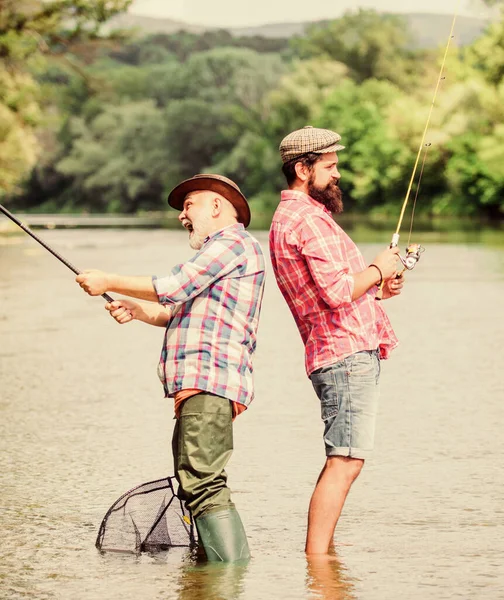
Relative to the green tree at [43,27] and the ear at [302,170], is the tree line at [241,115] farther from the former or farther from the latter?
the ear at [302,170]

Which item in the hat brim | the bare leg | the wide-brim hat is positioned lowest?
the bare leg

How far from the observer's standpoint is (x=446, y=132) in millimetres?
69875

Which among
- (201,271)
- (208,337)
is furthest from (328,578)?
(201,271)

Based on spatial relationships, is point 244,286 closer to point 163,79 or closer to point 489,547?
A: point 489,547

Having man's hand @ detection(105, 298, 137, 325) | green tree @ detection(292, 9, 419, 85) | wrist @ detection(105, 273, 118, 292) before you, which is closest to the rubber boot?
man's hand @ detection(105, 298, 137, 325)

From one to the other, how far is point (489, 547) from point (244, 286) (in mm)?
1494

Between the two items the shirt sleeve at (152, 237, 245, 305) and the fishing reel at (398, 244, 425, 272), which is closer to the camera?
the shirt sleeve at (152, 237, 245, 305)

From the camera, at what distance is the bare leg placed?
5.77 m

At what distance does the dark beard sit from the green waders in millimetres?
889

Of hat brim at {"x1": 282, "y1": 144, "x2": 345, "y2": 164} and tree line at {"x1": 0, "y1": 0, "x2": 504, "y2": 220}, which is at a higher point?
tree line at {"x1": 0, "y1": 0, "x2": 504, "y2": 220}

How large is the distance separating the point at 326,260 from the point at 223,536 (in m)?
1.11

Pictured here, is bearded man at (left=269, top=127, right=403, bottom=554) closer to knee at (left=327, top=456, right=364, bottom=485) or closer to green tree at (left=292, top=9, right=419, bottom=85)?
knee at (left=327, top=456, right=364, bottom=485)

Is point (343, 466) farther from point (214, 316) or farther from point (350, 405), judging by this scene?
point (214, 316)

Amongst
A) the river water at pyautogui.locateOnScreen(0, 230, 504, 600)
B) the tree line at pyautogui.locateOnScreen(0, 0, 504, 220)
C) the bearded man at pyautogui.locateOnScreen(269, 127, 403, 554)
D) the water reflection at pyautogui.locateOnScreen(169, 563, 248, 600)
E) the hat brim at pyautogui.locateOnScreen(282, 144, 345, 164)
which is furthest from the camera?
the tree line at pyautogui.locateOnScreen(0, 0, 504, 220)
